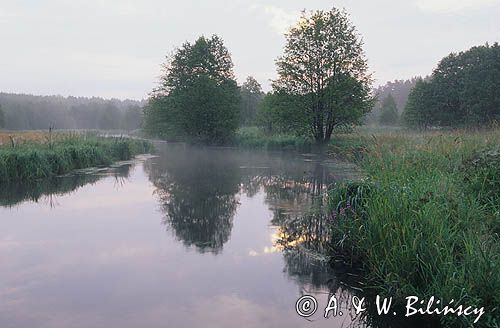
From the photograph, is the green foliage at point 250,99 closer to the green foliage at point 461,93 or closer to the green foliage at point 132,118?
the green foliage at point 461,93

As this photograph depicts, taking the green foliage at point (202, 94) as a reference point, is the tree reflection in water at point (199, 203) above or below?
below

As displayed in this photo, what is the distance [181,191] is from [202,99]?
28.3 m

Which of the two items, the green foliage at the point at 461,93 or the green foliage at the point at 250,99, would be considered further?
the green foliage at the point at 250,99

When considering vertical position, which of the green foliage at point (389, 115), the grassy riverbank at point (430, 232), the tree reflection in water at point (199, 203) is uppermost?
the green foliage at point (389, 115)

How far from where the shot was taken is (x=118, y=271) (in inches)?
240

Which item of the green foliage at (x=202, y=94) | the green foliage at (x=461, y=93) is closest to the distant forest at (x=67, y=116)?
the green foliage at (x=202, y=94)

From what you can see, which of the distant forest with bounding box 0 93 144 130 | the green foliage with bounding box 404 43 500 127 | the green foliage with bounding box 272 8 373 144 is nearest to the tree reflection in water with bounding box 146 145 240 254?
the green foliage with bounding box 272 8 373 144

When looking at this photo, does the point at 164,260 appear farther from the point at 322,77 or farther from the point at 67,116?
the point at 67,116

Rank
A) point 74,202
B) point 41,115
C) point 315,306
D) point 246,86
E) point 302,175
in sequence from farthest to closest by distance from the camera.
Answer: point 41,115 < point 246,86 < point 302,175 < point 74,202 < point 315,306

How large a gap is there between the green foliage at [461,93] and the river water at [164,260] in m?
34.8

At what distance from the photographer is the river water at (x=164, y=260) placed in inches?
187

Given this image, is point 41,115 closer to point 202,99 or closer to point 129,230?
point 202,99

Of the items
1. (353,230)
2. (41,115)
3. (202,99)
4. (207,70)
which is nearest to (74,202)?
(353,230)

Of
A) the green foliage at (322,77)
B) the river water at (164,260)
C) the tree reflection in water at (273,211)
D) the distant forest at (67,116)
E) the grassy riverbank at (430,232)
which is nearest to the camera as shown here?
the grassy riverbank at (430,232)
